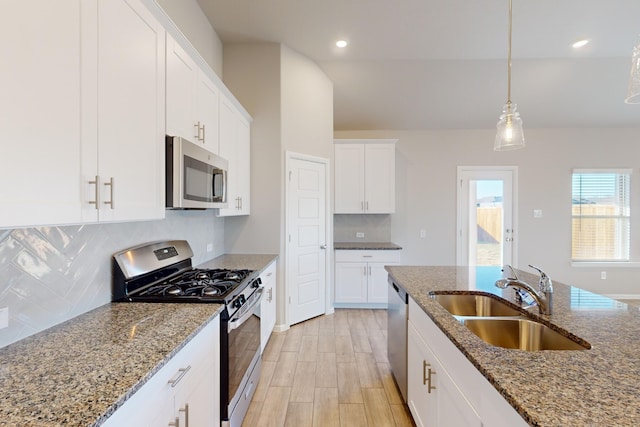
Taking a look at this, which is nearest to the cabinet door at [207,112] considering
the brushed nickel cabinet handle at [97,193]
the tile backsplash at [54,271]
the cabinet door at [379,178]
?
the tile backsplash at [54,271]

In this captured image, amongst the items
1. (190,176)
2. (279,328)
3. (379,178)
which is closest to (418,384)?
(190,176)

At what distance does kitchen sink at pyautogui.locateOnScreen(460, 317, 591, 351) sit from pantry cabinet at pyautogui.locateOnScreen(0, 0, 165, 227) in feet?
5.79

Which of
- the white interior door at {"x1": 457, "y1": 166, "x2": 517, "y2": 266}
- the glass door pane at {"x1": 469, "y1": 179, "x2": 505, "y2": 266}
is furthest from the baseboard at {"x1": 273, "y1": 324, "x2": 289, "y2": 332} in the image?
the glass door pane at {"x1": 469, "y1": 179, "x2": 505, "y2": 266}

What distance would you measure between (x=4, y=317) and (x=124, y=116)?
0.84 meters

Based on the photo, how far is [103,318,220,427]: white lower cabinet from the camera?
895 millimetres

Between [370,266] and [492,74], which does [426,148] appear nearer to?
[492,74]

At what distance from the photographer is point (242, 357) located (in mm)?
1860

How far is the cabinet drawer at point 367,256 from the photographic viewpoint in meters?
4.20

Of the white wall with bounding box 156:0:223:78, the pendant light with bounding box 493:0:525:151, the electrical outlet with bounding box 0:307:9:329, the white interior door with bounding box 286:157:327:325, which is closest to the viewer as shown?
the electrical outlet with bounding box 0:307:9:329

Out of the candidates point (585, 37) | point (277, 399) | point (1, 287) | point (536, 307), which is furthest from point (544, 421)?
point (585, 37)

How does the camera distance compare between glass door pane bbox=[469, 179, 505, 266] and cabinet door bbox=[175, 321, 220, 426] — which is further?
glass door pane bbox=[469, 179, 505, 266]

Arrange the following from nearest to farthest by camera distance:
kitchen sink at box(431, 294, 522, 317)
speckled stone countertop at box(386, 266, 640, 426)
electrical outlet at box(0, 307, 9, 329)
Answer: speckled stone countertop at box(386, 266, 640, 426) < electrical outlet at box(0, 307, 9, 329) < kitchen sink at box(431, 294, 522, 317)

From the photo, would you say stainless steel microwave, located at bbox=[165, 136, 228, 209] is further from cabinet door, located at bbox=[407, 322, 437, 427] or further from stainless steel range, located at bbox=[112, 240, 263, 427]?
cabinet door, located at bbox=[407, 322, 437, 427]

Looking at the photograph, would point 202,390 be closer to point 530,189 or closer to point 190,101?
point 190,101
